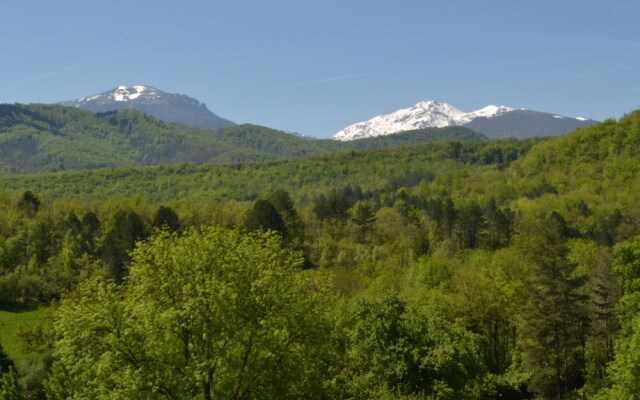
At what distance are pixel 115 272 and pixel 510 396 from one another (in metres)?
56.8

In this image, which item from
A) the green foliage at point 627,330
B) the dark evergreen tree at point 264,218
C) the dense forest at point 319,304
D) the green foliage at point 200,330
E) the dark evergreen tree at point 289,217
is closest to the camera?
the green foliage at point 200,330

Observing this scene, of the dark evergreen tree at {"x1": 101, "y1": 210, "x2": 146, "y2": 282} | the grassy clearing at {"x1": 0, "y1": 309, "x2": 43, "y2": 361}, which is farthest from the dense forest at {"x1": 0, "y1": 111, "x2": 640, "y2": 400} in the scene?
the grassy clearing at {"x1": 0, "y1": 309, "x2": 43, "y2": 361}

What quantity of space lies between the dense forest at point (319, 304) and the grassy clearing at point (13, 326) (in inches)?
98.8

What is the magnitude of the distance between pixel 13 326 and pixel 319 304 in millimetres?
64713

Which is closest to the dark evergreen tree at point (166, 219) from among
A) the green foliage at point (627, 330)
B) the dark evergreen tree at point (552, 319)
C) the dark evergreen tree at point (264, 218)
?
the dark evergreen tree at point (264, 218)

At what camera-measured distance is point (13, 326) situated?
75688mm

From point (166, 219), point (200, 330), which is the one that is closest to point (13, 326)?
point (166, 219)

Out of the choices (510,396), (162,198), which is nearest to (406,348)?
(510,396)

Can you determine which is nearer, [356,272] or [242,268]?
[242,268]

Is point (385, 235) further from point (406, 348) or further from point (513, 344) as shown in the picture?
point (406, 348)

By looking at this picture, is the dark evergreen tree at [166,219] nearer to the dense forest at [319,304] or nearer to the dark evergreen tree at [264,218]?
the dense forest at [319,304]

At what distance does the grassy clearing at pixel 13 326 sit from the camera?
66.6 m

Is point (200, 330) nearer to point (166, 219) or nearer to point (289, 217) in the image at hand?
point (166, 219)

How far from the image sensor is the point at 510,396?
52375 mm
